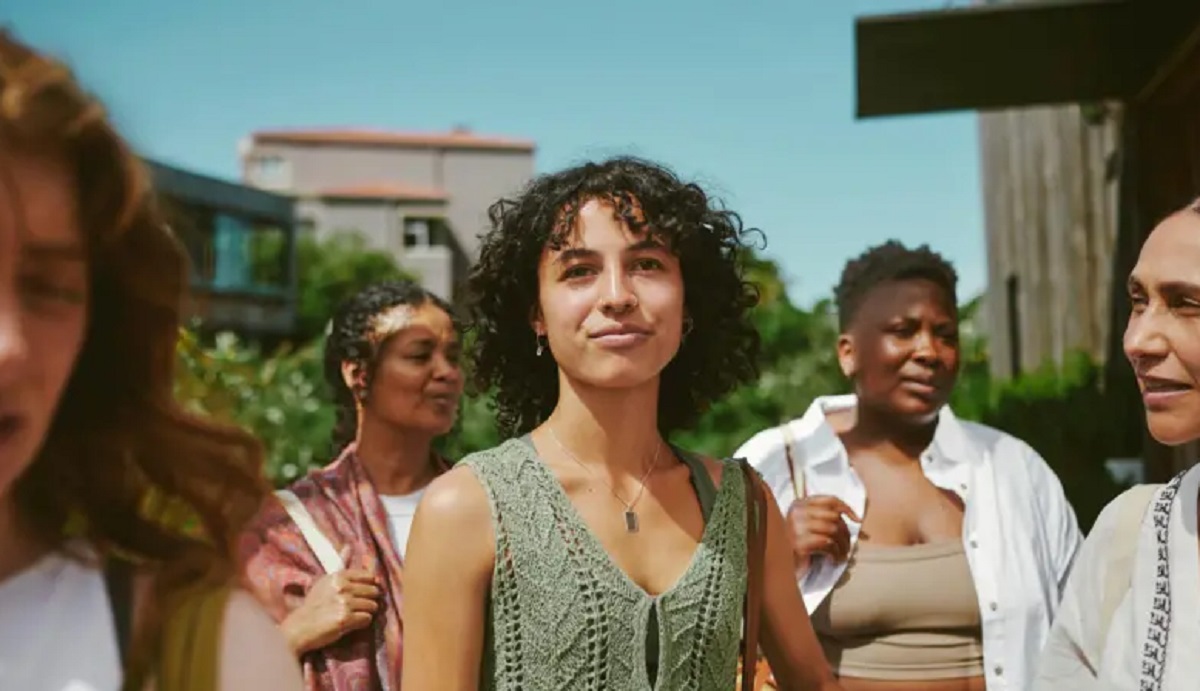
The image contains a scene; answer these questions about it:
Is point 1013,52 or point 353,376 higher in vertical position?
point 1013,52

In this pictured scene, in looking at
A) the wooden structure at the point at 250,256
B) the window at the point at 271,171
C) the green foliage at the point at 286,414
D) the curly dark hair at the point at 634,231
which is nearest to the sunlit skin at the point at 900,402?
the curly dark hair at the point at 634,231

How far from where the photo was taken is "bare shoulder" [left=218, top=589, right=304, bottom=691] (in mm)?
1125

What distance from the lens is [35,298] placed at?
1084mm

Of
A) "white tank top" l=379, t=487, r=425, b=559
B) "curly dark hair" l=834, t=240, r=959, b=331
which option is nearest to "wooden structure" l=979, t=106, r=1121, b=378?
"curly dark hair" l=834, t=240, r=959, b=331

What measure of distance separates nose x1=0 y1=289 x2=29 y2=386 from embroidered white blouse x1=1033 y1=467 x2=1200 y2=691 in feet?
4.96

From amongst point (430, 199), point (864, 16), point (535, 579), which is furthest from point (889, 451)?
point (430, 199)

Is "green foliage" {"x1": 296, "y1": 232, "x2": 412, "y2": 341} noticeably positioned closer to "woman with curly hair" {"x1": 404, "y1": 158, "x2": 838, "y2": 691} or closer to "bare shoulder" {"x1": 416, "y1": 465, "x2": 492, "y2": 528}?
"woman with curly hair" {"x1": 404, "y1": 158, "x2": 838, "y2": 691}

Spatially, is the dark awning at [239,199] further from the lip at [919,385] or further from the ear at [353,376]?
the lip at [919,385]

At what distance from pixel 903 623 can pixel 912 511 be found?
13.7 inches

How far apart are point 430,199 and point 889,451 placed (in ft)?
168

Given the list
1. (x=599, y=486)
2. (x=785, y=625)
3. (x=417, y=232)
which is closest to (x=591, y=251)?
(x=599, y=486)

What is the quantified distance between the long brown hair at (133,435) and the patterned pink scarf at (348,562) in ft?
3.87

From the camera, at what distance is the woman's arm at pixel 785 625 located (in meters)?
2.16

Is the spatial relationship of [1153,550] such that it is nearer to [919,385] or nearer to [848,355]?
[919,385]
